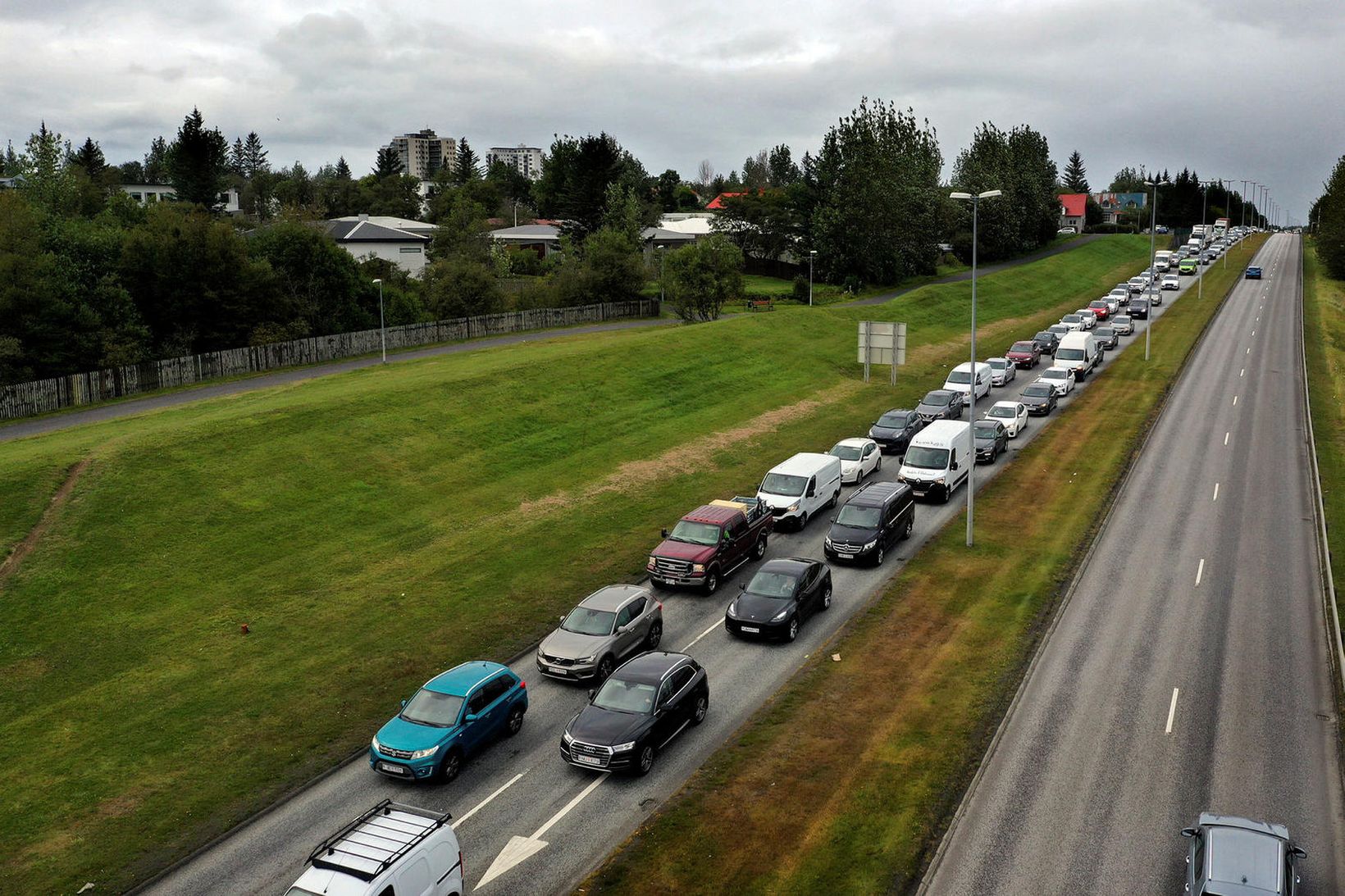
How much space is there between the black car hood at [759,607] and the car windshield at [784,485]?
331 inches

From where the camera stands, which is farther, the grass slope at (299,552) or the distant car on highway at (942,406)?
the distant car on highway at (942,406)

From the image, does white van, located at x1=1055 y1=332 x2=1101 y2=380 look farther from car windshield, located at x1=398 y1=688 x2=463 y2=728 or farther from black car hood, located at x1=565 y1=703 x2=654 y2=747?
car windshield, located at x1=398 y1=688 x2=463 y2=728

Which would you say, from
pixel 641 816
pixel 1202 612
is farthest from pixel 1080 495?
pixel 641 816

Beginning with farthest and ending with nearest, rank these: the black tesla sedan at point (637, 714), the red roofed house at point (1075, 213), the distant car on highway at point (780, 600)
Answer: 1. the red roofed house at point (1075, 213)
2. the distant car on highway at point (780, 600)
3. the black tesla sedan at point (637, 714)

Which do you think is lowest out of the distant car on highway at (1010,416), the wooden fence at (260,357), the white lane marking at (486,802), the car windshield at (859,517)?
the white lane marking at (486,802)

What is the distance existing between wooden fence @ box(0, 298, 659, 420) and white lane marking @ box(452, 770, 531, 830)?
38.3 meters

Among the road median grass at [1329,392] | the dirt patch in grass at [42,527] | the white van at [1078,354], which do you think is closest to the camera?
the dirt patch in grass at [42,527]

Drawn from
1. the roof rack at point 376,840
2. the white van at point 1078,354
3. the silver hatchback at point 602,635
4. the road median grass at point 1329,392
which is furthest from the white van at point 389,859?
the white van at point 1078,354

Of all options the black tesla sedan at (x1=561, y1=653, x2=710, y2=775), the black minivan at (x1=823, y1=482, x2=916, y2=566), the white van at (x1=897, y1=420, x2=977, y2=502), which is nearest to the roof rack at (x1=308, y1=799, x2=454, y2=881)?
the black tesla sedan at (x1=561, y1=653, x2=710, y2=775)

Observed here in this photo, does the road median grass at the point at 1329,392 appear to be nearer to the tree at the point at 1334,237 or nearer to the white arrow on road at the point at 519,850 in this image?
the tree at the point at 1334,237

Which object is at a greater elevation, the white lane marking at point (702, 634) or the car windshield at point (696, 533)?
the car windshield at point (696, 533)

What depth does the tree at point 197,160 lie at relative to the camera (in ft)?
354

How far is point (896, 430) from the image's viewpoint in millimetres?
43125

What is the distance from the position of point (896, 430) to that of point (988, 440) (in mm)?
4055
